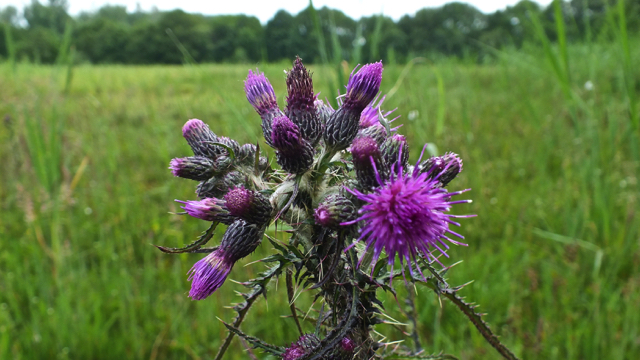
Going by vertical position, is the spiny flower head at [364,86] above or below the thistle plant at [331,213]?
above

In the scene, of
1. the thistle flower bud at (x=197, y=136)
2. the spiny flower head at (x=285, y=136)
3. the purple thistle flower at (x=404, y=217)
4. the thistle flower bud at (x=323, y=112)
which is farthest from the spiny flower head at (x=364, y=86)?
the thistle flower bud at (x=197, y=136)

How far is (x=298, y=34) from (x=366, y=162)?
1.92 m

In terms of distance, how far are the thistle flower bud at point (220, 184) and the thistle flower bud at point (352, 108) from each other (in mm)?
273

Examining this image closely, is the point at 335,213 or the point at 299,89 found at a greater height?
the point at 299,89

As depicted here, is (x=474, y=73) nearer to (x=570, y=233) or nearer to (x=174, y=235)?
(x=570, y=233)

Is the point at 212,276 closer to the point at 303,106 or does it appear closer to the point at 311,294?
the point at 303,106

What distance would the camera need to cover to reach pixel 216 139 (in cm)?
128

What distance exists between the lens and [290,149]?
1.04 meters

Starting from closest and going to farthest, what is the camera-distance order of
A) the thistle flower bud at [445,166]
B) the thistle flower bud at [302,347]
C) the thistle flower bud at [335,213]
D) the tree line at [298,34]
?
the thistle flower bud at [335,213] → the thistle flower bud at [302,347] → the thistle flower bud at [445,166] → the tree line at [298,34]

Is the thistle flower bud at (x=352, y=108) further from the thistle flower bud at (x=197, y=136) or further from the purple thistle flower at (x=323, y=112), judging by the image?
the thistle flower bud at (x=197, y=136)

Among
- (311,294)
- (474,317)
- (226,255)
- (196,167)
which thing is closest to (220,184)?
(196,167)

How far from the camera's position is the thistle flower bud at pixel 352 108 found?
1114mm

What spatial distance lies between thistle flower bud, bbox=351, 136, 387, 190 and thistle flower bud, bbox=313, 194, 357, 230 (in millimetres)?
75

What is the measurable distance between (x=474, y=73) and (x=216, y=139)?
10.3 m
